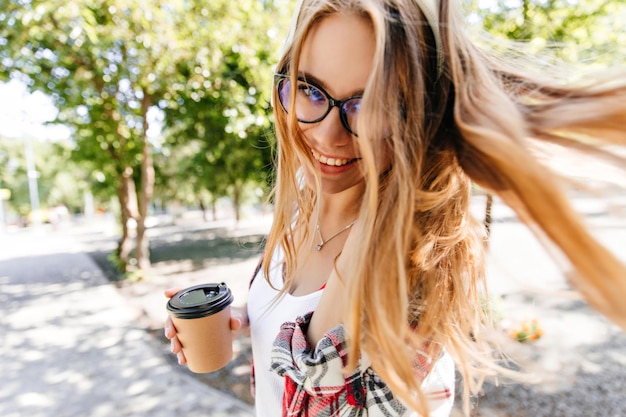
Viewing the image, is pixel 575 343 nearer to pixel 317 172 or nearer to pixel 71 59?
pixel 317 172

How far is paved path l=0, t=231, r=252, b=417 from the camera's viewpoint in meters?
3.25

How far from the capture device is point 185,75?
670 cm

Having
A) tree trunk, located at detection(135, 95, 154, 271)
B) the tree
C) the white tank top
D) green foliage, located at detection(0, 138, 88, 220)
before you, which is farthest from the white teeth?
green foliage, located at detection(0, 138, 88, 220)

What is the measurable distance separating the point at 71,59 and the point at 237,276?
4.96 meters

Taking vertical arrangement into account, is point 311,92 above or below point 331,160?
above

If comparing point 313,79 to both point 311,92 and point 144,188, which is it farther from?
point 144,188

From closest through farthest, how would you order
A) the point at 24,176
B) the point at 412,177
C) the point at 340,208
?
1. the point at 412,177
2. the point at 340,208
3. the point at 24,176

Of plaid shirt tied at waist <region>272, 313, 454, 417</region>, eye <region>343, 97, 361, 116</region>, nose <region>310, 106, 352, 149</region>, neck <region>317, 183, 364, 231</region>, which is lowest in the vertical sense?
plaid shirt tied at waist <region>272, 313, 454, 417</region>

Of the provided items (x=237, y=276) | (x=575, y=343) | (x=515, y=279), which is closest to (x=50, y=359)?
(x=237, y=276)

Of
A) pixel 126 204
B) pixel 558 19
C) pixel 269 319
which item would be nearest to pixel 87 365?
pixel 269 319

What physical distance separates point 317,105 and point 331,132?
3.2 inches

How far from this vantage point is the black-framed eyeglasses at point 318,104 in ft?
3.04

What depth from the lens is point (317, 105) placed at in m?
0.98

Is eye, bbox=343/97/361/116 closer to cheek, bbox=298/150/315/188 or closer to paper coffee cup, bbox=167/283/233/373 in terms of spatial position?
cheek, bbox=298/150/315/188
